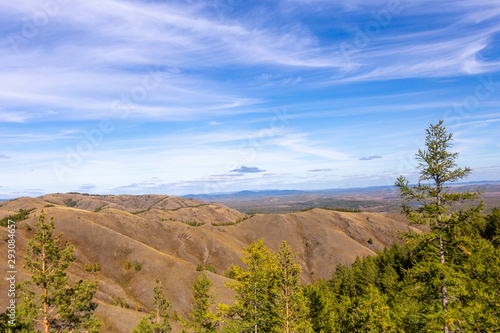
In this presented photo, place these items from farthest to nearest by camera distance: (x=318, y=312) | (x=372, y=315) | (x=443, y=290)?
1. (x=318, y=312)
2. (x=372, y=315)
3. (x=443, y=290)

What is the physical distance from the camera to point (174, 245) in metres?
123

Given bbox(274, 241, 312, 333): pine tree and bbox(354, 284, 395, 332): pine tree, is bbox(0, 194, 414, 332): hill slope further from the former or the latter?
bbox(354, 284, 395, 332): pine tree

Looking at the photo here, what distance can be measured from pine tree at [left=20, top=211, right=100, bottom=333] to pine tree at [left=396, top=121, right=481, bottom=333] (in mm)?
23682

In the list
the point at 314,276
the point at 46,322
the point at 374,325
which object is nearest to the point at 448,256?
the point at 374,325

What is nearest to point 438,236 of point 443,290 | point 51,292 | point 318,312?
point 443,290

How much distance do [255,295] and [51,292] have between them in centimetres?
1621

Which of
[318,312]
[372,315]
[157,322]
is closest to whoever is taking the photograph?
[372,315]

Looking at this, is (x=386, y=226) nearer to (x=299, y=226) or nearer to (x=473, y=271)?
(x=299, y=226)

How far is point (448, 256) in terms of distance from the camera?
52.7 ft

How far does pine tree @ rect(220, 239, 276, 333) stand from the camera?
Answer: 24.0 m

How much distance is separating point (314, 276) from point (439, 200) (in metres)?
115

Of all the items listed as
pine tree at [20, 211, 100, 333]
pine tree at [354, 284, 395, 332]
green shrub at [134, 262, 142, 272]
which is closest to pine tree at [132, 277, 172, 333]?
pine tree at [20, 211, 100, 333]

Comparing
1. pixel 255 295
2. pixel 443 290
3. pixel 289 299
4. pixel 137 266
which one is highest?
pixel 443 290

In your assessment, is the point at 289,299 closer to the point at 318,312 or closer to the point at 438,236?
the point at 438,236
